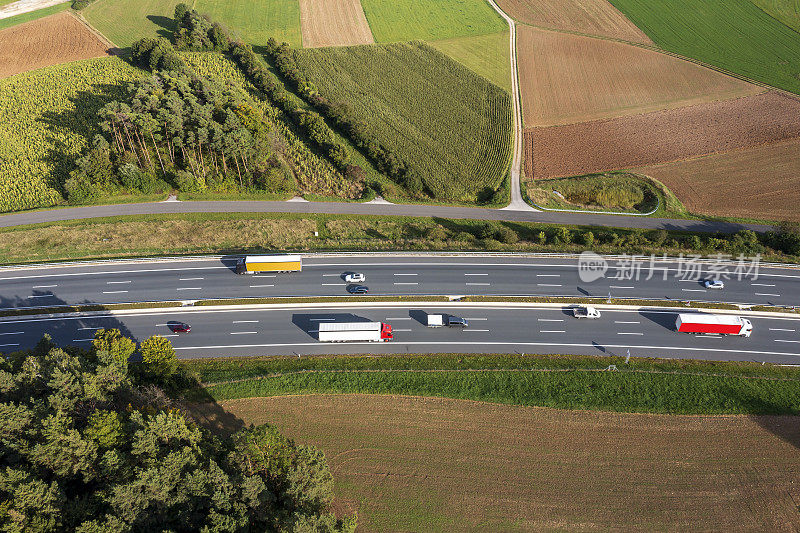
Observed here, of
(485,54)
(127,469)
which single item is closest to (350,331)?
(127,469)

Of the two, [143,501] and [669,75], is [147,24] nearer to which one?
[143,501]

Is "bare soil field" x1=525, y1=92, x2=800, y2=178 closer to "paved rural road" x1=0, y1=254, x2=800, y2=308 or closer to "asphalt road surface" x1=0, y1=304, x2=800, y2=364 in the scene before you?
"paved rural road" x1=0, y1=254, x2=800, y2=308

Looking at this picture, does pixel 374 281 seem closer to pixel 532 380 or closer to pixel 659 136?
pixel 532 380

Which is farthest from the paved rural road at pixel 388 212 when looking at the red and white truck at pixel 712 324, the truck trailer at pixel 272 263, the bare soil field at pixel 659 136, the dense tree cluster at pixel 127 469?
the dense tree cluster at pixel 127 469

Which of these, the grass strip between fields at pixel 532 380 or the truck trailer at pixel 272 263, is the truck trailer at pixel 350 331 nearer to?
the grass strip between fields at pixel 532 380

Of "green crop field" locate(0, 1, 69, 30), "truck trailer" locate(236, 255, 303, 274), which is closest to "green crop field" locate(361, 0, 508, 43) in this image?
"truck trailer" locate(236, 255, 303, 274)
